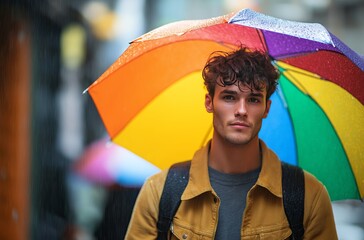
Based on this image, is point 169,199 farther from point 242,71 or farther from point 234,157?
point 242,71

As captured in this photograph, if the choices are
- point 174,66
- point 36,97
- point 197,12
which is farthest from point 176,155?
point 197,12

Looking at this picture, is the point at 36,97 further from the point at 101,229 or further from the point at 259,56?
the point at 259,56

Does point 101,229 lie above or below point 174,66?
below

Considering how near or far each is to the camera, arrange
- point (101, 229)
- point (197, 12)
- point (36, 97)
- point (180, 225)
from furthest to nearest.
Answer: point (197, 12) → point (36, 97) → point (101, 229) → point (180, 225)

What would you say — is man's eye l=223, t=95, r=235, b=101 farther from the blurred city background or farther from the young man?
the blurred city background

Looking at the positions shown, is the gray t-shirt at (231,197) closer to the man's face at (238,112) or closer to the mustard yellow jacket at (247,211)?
the mustard yellow jacket at (247,211)

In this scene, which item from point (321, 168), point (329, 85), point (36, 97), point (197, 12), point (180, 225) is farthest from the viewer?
point (197, 12)

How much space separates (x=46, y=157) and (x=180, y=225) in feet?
16.7

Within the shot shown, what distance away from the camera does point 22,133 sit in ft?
23.5

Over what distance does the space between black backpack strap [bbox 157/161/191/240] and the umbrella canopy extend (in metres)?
0.56

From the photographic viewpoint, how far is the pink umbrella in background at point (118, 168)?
6094mm

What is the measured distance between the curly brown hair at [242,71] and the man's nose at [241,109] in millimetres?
68

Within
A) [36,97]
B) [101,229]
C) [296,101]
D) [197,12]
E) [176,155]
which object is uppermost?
[197,12]

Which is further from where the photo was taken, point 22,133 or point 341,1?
point 341,1
